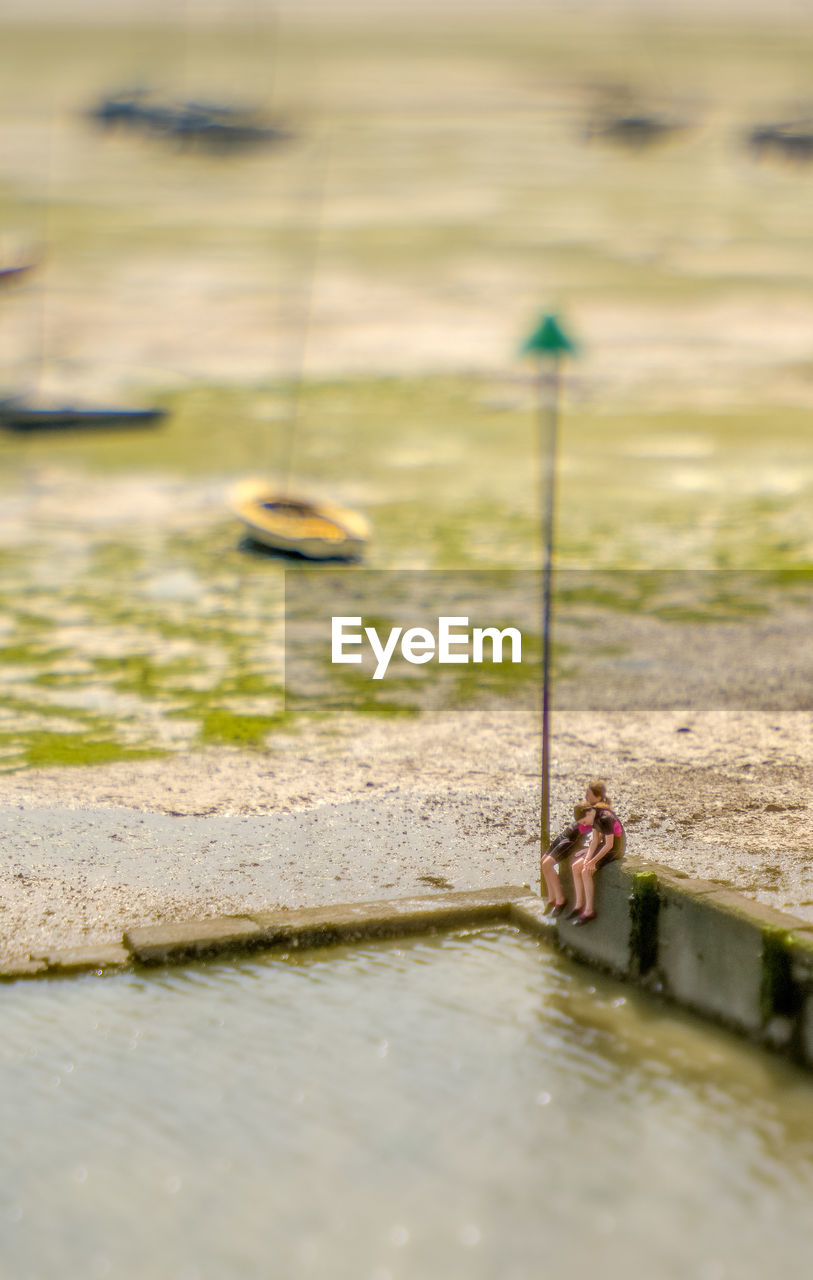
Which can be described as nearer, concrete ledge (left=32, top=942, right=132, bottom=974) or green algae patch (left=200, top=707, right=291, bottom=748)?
concrete ledge (left=32, top=942, right=132, bottom=974)

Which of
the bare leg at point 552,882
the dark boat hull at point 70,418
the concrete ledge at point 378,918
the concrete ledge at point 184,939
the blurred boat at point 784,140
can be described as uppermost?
the blurred boat at point 784,140

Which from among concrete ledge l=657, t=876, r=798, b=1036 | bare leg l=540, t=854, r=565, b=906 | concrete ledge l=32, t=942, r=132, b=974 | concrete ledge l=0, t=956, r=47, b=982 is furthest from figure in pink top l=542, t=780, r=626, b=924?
concrete ledge l=0, t=956, r=47, b=982

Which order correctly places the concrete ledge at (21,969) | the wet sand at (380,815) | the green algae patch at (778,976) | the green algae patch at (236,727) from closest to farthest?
the green algae patch at (778,976)
the concrete ledge at (21,969)
the wet sand at (380,815)
the green algae patch at (236,727)

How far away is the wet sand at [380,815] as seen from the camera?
1491cm

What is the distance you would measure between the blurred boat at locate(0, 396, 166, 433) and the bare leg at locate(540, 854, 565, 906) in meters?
28.7

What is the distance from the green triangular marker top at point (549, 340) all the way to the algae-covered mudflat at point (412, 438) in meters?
4.86

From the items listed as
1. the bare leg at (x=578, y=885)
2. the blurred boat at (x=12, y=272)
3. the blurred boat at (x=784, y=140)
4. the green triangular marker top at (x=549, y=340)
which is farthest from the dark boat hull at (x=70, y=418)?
the blurred boat at (x=784, y=140)

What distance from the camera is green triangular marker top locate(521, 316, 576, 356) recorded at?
52.2ft

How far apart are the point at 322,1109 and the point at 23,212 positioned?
236 ft

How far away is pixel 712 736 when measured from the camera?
1934 centimetres

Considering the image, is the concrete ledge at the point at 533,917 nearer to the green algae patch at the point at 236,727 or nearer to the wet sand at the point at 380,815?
the wet sand at the point at 380,815

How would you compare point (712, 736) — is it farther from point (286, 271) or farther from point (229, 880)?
point (286, 271)

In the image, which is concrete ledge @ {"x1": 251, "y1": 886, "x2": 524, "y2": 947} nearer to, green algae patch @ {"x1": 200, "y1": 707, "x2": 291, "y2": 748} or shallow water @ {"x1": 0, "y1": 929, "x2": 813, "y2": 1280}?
shallow water @ {"x1": 0, "y1": 929, "x2": 813, "y2": 1280}

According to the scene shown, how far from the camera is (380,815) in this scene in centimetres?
1692
